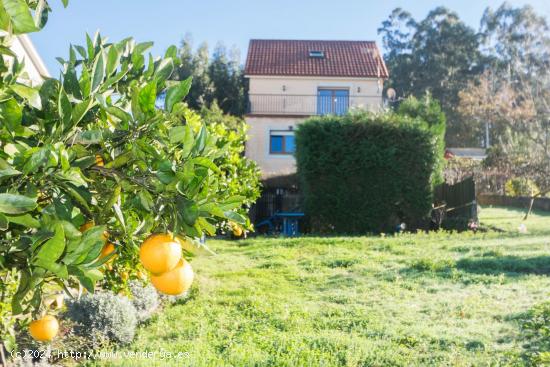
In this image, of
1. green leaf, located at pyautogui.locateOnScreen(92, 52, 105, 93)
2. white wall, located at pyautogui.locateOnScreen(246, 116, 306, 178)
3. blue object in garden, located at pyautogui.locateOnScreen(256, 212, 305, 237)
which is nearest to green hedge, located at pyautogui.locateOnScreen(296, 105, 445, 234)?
blue object in garden, located at pyautogui.locateOnScreen(256, 212, 305, 237)

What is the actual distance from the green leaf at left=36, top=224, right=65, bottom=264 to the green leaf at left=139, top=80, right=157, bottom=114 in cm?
43

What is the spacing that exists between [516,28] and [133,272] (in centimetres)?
4929

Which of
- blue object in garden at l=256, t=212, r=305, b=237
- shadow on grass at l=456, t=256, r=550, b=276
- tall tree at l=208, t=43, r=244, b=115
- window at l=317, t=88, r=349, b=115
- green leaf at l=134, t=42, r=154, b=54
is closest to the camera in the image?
green leaf at l=134, t=42, r=154, b=54

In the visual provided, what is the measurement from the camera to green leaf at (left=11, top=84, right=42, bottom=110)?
1.67m

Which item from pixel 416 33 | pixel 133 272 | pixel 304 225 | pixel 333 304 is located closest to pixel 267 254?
pixel 333 304

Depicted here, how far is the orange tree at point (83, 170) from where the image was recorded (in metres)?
1.52

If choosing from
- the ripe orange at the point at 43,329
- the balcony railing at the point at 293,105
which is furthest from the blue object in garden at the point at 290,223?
the ripe orange at the point at 43,329

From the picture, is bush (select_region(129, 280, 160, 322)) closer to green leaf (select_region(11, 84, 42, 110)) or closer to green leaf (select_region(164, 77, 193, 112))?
green leaf (select_region(11, 84, 42, 110))

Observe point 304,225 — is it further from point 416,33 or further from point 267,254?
point 416,33

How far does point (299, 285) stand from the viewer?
8.60 m

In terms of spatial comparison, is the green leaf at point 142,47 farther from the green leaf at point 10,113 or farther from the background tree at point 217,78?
the background tree at point 217,78

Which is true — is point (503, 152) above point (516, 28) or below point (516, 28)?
below

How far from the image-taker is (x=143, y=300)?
22.3 feet

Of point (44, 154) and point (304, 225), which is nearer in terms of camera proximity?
point (44, 154)
